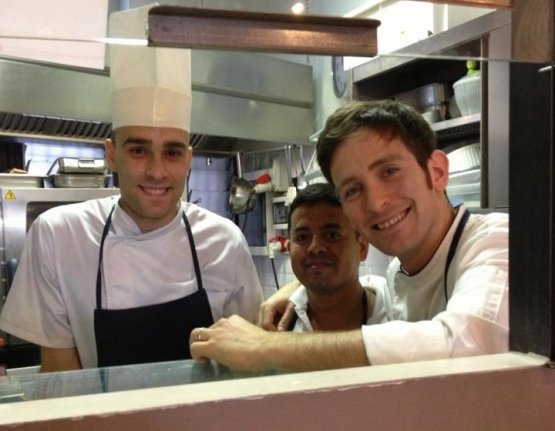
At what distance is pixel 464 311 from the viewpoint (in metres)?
0.74

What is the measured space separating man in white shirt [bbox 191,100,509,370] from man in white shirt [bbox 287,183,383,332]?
0.09m

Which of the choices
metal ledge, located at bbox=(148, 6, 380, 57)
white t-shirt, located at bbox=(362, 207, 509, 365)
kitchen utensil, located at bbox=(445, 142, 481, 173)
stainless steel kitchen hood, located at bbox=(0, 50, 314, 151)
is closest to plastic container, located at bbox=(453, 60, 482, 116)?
kitchen utensil, located at bbox=(445, 142, 481, 173)

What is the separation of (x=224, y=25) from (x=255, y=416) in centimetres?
36

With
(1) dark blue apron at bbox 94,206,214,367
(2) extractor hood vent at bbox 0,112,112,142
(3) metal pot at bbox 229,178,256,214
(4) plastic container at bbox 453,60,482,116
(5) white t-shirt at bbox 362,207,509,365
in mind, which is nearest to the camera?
(5) white t-shirt at bbox 362,207,509,365

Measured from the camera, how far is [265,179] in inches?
141

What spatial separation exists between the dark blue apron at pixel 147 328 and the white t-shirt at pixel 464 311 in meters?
0.67

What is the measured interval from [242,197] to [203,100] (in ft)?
2.76

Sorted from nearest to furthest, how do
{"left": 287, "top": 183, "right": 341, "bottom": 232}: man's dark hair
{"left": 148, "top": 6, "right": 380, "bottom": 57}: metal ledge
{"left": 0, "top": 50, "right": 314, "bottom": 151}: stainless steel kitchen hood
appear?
{"left": 148, "top": 6, "right": 380, "bottom": 57}: metal ledge
{"left": 287, "top": 183, "right": 341, "bottom": 232}: man's dark hair
{"left": 0, "top": 50, "right": 314, "bottom": 151}: stainless steel kitchen hood

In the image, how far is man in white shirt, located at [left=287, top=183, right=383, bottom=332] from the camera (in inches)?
56.1

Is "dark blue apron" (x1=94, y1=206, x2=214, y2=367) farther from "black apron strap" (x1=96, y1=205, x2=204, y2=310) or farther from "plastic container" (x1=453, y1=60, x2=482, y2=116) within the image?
"plastic container" (x1=453, y1=60, x2=482, y2=116)

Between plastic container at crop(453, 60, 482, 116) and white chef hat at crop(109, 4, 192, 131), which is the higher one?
plastic container at crop(453, 60, 482, 116)

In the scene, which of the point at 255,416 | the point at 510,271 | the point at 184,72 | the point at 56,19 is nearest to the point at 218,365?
the point at 255,416

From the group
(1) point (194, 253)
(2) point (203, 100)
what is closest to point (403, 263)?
(1) point (194, 253)

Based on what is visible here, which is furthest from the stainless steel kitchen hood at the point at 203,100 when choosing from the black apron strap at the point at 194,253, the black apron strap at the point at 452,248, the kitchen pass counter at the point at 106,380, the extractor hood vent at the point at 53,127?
the kitchen pass counter at the point at 106,380
